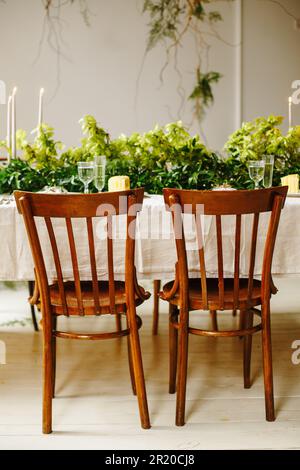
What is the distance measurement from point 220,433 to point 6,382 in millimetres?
906

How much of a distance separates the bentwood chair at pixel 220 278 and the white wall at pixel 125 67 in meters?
3.52

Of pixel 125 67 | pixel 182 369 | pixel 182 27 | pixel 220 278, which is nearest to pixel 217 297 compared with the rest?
pixel 220 278

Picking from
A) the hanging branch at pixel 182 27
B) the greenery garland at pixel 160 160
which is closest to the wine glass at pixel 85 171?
the greenery garland at pixel 160 160

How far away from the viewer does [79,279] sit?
75.3 inches

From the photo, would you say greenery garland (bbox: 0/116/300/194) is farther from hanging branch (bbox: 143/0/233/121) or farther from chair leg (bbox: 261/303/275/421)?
hanging branch (bbox: 143/0/233/121)

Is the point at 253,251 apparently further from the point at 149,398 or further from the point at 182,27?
the point at 182,27

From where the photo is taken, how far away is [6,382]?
7.66 ft

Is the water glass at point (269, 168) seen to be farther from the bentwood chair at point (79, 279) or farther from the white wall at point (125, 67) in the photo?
the white wall at point (125, 67)

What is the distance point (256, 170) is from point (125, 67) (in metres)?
3.33

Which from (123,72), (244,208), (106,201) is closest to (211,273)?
(244,208)

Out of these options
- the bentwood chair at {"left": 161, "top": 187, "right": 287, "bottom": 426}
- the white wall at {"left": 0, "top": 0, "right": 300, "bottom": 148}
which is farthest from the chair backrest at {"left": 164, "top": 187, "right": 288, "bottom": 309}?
the white wall at {"left": 0, "top": 0, "right": 300, "bottom": 148}

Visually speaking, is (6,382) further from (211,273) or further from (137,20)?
(137,20)

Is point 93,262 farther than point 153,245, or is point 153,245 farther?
point 153,245
